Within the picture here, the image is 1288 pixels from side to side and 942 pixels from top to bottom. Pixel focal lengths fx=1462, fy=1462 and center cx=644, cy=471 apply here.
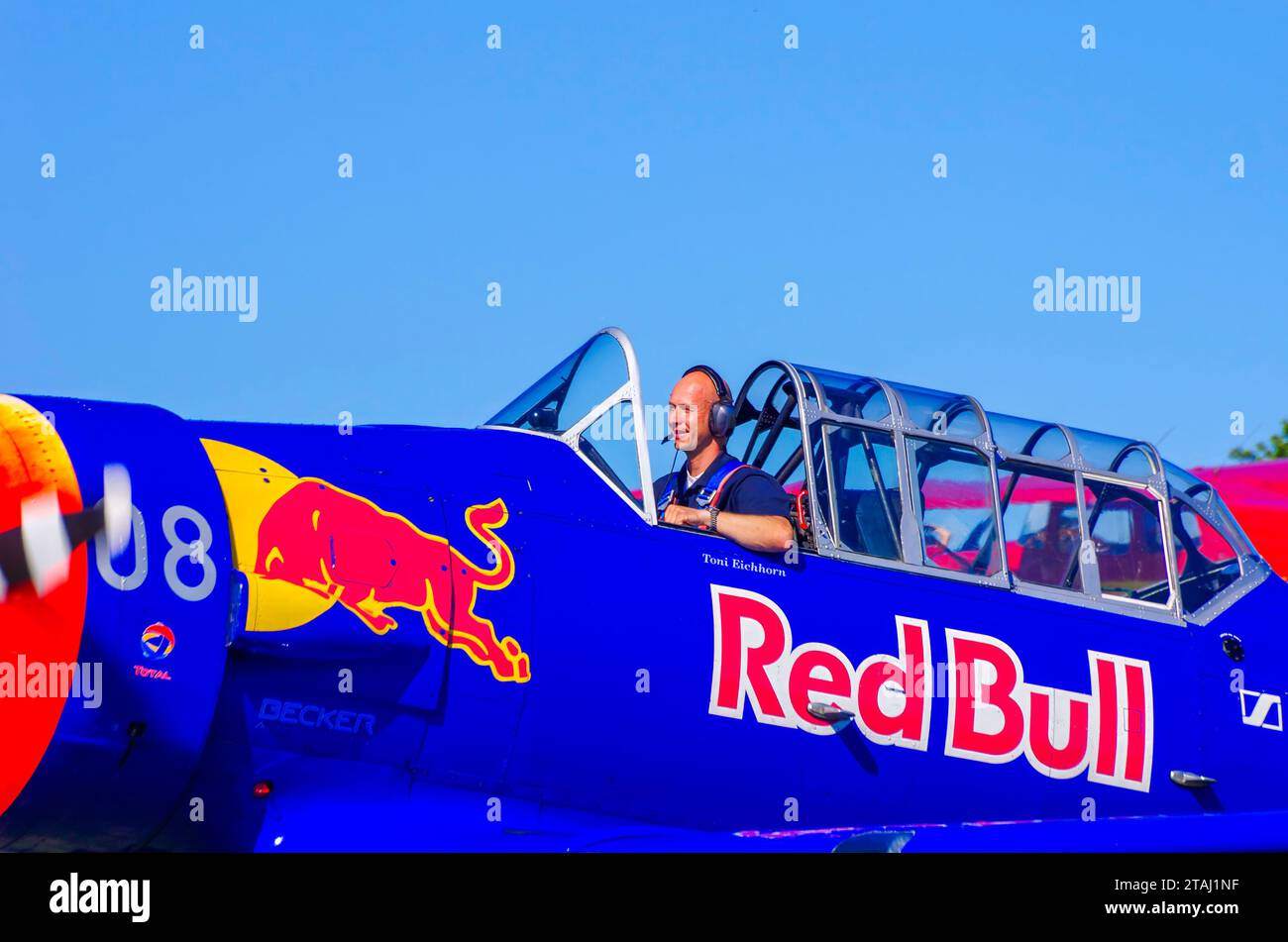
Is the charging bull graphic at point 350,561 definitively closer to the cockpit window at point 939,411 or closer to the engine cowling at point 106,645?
the engine cowling at point 106,645

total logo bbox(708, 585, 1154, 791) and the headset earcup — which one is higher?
the headset earcup

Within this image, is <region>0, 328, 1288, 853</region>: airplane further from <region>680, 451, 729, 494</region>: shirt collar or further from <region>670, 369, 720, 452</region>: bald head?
<region>680, 451, 729, 494</region>: shirt collar

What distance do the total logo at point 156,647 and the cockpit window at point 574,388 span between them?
2042 mm

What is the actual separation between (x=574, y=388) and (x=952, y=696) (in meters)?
2.14

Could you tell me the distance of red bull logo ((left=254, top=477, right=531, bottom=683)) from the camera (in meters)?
5.34

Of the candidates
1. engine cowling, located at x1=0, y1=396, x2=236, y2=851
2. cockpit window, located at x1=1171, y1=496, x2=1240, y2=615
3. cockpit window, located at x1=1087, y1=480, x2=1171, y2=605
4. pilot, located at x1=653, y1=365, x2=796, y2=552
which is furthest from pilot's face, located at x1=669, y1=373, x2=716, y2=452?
cockpit window, located at x1=1171, y1=496, x2=1240, y2=615

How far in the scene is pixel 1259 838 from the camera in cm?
568

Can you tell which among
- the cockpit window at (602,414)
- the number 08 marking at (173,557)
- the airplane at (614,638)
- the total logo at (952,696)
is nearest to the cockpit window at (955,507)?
the airplane at (614,638)

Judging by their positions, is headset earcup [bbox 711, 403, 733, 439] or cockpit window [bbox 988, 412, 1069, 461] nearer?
headset earcup [bbox 711, 403, 733, 439]

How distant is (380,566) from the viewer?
18.0 ft
